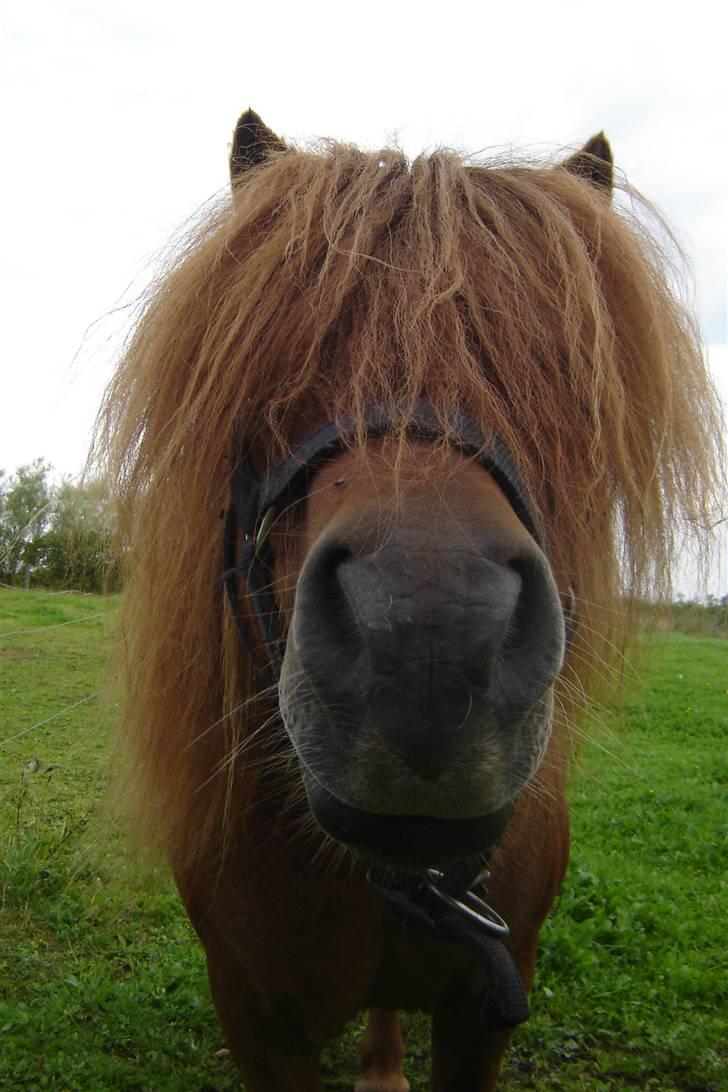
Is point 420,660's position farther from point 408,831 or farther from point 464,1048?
point 464,1048

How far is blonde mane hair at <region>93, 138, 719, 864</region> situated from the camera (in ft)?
5.29

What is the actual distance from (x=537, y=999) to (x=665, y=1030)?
52 centimetres

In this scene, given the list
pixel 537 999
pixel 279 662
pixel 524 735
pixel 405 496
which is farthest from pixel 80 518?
pixel 537 999

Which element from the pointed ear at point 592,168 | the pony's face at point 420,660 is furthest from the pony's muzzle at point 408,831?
the pointed ear at point 592,168

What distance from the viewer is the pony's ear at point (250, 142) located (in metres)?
2.34

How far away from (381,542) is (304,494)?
353mm

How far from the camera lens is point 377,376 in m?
1.53

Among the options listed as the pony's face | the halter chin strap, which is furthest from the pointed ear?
the pony's face

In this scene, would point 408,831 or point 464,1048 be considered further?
point 464,1048

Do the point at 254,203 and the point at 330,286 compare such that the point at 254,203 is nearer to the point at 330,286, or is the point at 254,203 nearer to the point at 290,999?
the point at 330,286

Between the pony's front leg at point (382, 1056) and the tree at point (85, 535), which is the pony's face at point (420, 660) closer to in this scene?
the tree at point (85, 535)

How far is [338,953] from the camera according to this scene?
2.14 metres

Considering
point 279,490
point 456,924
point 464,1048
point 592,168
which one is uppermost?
point 592,168

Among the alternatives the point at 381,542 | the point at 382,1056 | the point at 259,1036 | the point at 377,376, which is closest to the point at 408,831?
the point at 381,542
